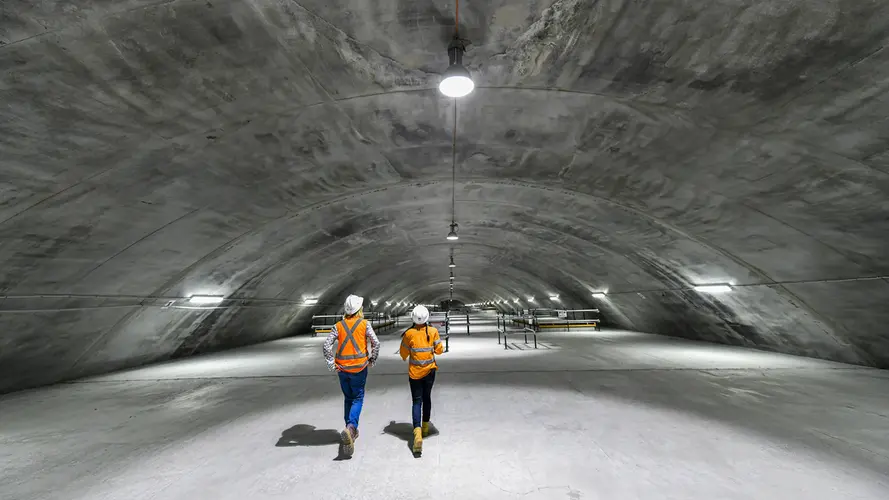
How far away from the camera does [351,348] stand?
4.42m

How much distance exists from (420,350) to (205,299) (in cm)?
893

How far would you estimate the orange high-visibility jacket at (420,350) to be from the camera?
448 centimetres

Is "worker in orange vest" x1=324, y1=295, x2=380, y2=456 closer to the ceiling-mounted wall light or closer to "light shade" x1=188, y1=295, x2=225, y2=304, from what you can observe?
"light shade" x1=188, y1=295, x2=225, y2=304

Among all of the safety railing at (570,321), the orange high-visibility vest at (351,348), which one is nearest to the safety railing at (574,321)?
the safety railing at (570,321)

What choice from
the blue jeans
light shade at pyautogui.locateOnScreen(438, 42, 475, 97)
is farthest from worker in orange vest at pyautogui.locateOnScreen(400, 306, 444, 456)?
light shade at pyautogui.locateOnScreen(438, 42, 475, 97)

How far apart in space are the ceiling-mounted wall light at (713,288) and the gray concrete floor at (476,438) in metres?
2.32

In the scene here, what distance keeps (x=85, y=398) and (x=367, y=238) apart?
7.99 metres

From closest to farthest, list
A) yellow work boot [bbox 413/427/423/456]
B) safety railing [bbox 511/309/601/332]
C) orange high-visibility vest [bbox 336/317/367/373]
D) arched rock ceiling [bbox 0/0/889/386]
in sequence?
arched rock ceiling [bbox 0/0/889/386] → yellow work boot [bbox 413/427/423/456] → orange high-visibility vest [bbox 336/317/367/373] → safety railing [bbox 511/309/601/332]

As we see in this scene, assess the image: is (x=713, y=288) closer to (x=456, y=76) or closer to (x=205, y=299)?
(x=456, y=76)

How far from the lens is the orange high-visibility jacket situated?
14.7 ft

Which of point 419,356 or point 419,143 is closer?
point 419,356

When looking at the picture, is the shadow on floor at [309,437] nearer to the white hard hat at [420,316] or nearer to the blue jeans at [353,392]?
the blue jeans at [353,392]

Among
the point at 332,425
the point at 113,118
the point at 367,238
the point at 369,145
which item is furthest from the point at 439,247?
the point at 113,118

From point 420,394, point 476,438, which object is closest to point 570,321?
point 476,438
